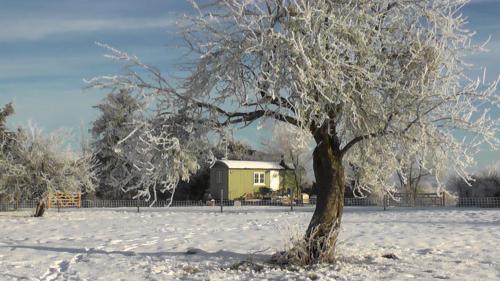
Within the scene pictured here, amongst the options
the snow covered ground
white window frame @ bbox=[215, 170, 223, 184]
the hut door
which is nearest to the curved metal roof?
the hut door

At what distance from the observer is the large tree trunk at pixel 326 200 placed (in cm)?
1093

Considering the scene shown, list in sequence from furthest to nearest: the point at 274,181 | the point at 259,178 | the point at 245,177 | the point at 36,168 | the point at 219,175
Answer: the point at 274,181 < the point at 259,178 < the point at 219,175 < the point at 245,177 < the point at 36,168

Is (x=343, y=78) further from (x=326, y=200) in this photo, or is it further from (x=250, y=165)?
(x=250, y=165)

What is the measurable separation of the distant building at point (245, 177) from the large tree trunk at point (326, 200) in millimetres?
34707

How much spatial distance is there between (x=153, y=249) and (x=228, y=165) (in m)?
32.2

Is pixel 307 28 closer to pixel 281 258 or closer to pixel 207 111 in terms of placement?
pixel 207 111

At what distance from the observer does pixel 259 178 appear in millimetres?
48188

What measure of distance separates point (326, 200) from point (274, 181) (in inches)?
1494

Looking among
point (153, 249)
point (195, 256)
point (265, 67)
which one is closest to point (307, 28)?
point (265, 67)

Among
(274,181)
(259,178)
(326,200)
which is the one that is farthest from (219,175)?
(326,200)

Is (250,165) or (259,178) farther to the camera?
(259,178)

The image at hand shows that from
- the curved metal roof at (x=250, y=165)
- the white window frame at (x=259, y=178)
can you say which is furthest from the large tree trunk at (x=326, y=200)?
the white window frame at (x=259, y=178)

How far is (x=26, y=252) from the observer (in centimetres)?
1382

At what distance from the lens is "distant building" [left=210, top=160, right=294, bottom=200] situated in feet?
152
